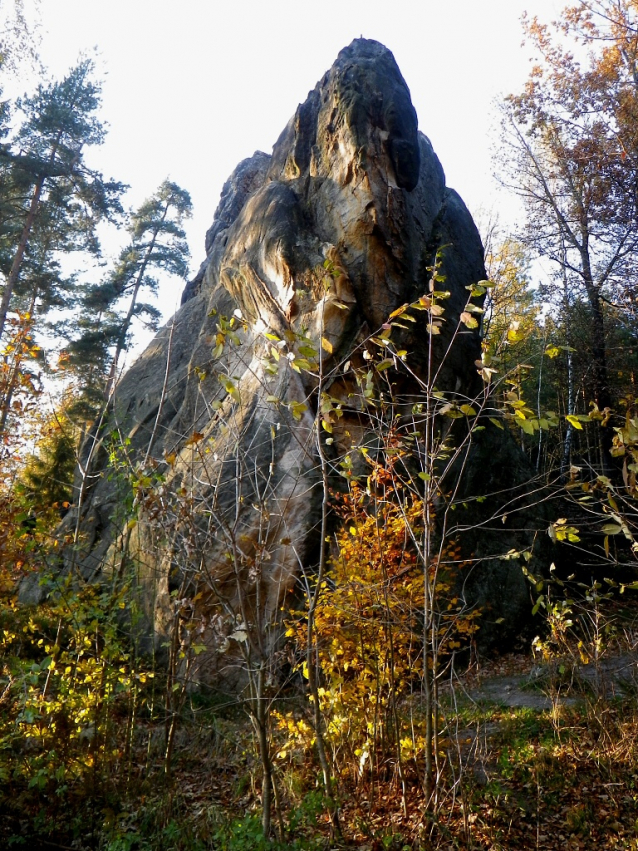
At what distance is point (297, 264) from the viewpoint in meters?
11.1

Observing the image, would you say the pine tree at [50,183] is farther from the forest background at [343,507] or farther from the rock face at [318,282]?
the rock face at [318,282]

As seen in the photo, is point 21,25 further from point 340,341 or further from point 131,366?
point 340,341

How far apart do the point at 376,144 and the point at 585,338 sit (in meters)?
7.26

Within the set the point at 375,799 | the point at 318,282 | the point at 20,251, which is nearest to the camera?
the point at 375,799

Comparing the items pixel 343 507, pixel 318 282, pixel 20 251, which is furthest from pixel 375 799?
pixel 20 251

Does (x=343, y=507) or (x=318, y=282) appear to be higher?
(x=318, y=282)

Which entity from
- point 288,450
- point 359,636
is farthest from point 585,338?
point 359,636

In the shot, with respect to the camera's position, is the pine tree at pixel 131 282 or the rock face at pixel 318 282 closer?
the rock face at pixel 318 282

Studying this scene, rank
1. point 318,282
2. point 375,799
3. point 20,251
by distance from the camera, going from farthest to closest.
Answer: point 20,251, point 318,282, point 375,799

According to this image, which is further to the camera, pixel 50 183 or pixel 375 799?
pixel 50 183

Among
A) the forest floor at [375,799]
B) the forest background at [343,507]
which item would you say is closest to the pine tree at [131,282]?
the forest background at [343,507]

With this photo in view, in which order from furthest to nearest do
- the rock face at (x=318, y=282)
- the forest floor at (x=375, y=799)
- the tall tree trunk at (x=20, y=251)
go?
the tall tree trunk at (x=20, y=251) < the rock face at (x=318, y=282) < the forest floor at (x=375, y=799)

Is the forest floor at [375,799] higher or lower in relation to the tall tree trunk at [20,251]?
lower

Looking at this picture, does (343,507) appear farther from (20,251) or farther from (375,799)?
(20,251)
